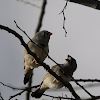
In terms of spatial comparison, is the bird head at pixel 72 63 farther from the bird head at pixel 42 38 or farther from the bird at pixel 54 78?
the bird head at pixel 42 38

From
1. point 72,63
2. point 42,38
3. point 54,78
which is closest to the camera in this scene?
point 54,78

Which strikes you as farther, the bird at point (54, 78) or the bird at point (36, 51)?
the bird at point (54, 78)

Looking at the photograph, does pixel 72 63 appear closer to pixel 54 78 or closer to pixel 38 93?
pixel 54 78

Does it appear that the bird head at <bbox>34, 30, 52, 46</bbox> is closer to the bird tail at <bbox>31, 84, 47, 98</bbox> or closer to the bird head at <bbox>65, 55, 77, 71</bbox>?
the bird head at <bbox>65, 55, 77, 71</bbox>

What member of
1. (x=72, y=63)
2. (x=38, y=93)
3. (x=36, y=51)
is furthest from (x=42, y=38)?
(x=38, y=93)

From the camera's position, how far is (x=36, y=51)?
16.0 feet

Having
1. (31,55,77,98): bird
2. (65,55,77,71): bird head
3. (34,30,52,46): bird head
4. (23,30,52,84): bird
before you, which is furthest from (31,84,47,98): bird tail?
(34,30,52,46): bird head

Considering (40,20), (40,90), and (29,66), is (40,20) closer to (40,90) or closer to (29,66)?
(29,66)

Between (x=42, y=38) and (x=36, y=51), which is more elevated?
(x=42, y=38)

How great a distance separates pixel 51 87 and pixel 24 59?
2.73 ft

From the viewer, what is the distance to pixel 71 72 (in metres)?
5.39

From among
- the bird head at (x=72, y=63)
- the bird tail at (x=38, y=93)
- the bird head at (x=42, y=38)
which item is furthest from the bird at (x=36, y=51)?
the bird head at (x=72, y=63)

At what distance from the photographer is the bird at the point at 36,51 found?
4.89 m

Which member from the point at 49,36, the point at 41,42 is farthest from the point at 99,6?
the point at 49,36
